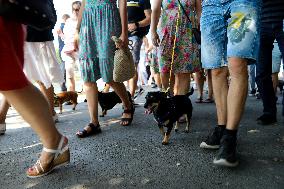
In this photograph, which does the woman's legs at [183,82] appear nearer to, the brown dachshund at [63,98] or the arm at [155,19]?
the arm at [155,19]

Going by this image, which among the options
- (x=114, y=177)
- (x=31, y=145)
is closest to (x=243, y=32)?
(x=114, y=177)

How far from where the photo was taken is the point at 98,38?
394 cm

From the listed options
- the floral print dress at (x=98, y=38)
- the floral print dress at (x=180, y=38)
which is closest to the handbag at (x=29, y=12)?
the floral print dress at (x=98, y=38)

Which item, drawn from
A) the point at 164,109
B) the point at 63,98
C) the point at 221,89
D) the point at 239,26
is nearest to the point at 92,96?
the point at 164,109

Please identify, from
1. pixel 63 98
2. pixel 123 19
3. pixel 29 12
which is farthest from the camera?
pixel 63 98

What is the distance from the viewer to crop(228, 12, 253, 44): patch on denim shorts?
8.36ft

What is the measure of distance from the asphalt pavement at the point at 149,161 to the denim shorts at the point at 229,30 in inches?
31.6

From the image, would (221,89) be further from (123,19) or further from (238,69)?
(123,19)

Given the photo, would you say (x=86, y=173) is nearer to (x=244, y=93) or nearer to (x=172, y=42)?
(x=244, y=93)

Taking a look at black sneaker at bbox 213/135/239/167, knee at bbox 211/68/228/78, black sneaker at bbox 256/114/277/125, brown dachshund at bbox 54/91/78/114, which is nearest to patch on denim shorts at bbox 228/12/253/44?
knee at bbox 211/68/228/78

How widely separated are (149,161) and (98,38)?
5.83 ft

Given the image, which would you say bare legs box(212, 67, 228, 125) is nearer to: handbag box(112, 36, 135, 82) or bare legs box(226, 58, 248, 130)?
bare legs box(226, 58, 248, 130)

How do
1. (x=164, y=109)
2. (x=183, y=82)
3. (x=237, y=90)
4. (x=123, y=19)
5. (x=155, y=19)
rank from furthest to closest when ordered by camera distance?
(x=183, y=82), (x=155, y=19), (x=123, y=19), (x=164, y=109), (x=237, y=90)

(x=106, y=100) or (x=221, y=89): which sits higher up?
(x=221, y=89)
